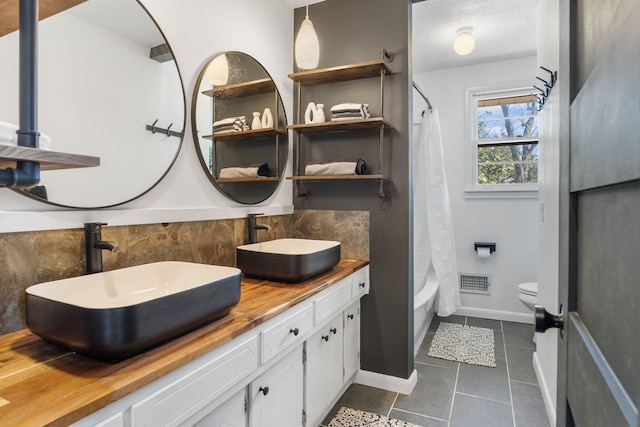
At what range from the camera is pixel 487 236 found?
375cm

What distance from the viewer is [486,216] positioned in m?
3.75

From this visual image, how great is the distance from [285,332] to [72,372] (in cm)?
75

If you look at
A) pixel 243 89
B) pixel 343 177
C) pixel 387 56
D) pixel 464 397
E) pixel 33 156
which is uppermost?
pixel 387 56

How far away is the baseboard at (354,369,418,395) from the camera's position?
7.67 ft

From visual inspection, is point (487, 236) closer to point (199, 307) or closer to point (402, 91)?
point (402, 91)

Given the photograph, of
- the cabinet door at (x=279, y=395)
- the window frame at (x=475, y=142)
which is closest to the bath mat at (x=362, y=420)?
the cabinet door at (x=279, y=395)

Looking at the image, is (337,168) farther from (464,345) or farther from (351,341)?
(464,345)

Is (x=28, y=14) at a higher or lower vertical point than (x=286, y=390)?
higher

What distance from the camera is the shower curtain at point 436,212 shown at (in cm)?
337

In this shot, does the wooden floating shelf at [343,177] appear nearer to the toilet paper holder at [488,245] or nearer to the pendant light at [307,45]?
the pendant light at [307,45]

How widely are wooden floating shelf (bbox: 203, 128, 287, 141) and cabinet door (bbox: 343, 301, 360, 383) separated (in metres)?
1.21

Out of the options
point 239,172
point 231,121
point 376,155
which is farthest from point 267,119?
point 376,155

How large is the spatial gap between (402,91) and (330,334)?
1563mm

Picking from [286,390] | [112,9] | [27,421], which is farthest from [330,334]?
[112,9]
